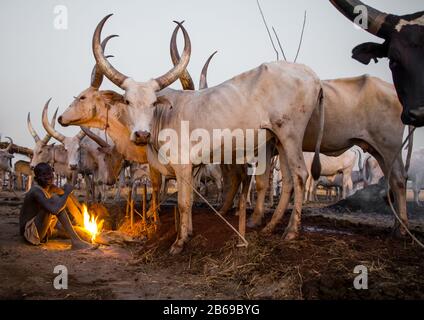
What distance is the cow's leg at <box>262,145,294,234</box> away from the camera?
19.6 feet

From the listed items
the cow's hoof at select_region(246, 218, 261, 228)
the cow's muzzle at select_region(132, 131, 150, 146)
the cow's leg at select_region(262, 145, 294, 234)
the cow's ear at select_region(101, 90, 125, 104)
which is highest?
the cow's ear at select_region(101, 90, 125, 104)

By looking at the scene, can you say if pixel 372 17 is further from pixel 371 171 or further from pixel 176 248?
pixel 371 171

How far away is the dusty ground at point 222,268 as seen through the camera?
12.5 ft

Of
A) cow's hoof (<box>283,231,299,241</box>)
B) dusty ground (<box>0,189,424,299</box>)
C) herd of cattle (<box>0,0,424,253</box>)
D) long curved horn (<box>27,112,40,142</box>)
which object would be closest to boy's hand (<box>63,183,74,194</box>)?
dusty ground (<box>0,189,424,299</box>)

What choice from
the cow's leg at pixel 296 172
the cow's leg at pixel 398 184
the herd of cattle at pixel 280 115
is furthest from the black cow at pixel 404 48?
the cow's leg at pixel 398 184

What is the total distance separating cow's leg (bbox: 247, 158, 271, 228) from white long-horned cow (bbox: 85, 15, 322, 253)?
83cm

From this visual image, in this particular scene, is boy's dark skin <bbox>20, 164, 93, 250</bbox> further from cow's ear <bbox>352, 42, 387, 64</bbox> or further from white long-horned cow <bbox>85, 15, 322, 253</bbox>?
cow's ear <bbox>352, 42, 387, 64</bbox>

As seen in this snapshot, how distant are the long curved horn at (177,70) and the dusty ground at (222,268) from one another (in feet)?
7.51

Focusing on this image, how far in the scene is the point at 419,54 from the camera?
4.28 m

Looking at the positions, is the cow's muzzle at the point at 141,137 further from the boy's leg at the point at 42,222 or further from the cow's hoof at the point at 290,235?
the cow's hoof at the point at 290,235

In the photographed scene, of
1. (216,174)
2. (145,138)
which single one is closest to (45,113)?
(216,174)
